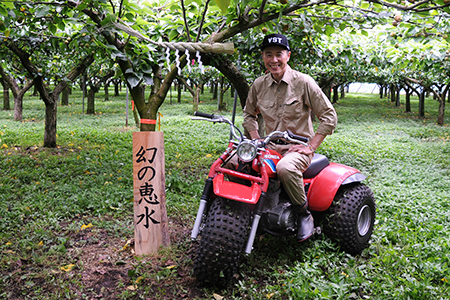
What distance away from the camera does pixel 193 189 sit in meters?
5.46

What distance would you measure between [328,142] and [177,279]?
26.5ft

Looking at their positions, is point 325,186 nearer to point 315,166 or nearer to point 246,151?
point 315,166

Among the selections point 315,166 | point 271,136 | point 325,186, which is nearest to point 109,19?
point 271,136

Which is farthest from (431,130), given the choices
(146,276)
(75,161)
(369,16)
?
(146,276)

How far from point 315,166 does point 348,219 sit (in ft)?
1.98

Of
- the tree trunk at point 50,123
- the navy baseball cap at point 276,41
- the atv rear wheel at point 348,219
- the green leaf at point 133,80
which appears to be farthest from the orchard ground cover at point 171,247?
the navy baseball cap at point 276,41

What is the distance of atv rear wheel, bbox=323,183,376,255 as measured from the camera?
3.44 meters

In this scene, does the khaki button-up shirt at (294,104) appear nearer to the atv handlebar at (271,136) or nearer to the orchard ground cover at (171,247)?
the atv handlebar at (271,136)

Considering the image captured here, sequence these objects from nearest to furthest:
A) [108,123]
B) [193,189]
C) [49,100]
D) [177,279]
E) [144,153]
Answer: [177,279]
[144,153]
[193,189]
[49,100]
[108,123]

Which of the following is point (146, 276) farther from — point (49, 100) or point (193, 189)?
point (49, 100)

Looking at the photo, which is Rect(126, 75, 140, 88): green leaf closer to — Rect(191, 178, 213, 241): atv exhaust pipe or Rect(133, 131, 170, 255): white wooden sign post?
Rect(133, 131, 170, 255): white wooden sign post

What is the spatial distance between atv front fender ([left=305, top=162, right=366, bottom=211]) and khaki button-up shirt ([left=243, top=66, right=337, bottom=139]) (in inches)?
17.2

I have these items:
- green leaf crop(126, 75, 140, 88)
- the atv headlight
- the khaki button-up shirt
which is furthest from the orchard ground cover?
green leaf crop(126, 75, 140, 88)

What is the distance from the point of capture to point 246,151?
282 centimetres
